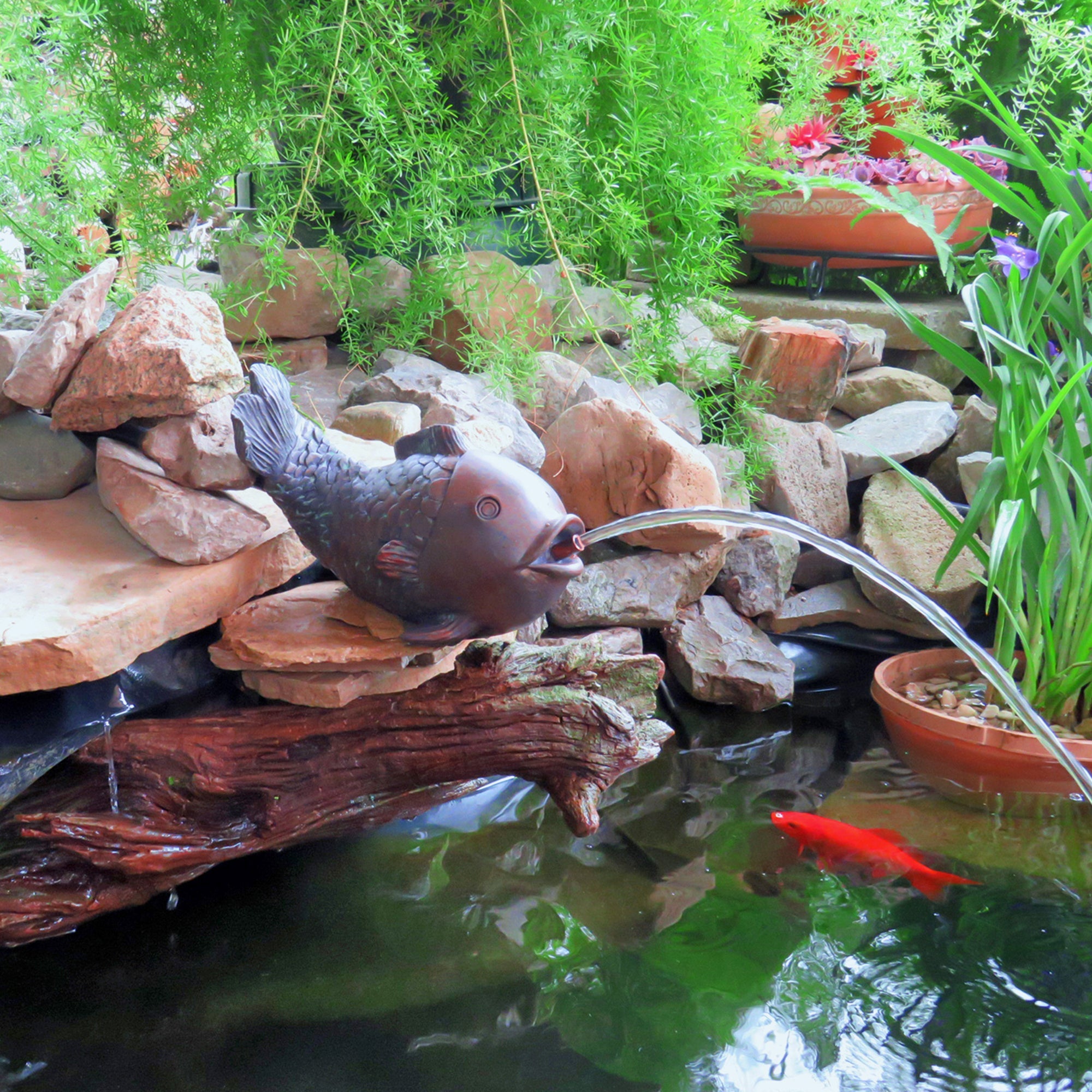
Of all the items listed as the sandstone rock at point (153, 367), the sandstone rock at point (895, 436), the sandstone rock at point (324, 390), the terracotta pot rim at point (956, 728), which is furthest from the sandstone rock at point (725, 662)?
the sandstone rock at point (153, 367)

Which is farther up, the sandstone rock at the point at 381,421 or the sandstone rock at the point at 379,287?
the sandstone rock at the point at 379,287

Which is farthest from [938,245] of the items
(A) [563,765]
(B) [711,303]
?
(A) [563,765]

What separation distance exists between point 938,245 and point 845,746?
1220mm

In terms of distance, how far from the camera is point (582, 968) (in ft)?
5.20

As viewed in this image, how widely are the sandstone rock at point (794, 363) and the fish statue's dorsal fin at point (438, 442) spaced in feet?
4.28

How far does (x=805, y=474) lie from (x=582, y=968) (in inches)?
62.6

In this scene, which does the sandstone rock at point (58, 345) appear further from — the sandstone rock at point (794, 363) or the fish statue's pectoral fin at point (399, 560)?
the sandstone rock at point (794, 363)

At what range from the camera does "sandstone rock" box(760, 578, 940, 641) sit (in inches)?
106

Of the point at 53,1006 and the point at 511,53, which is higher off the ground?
the point at 511,53

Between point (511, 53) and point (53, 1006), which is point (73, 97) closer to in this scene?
point (511, 53)

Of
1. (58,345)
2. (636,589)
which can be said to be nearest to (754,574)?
(636,589)

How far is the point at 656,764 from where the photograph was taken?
2277 mm

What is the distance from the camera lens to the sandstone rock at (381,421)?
2047 mm

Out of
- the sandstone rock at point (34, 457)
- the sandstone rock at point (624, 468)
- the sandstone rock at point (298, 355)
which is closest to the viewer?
the sandstone rock at point (34, 457)
